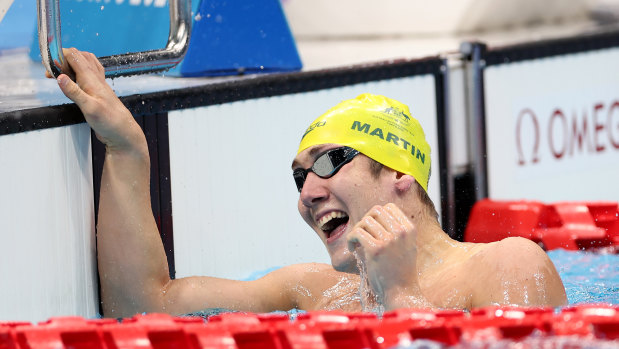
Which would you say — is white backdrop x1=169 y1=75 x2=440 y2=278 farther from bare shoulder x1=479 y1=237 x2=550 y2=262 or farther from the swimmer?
bare shoulder x1=479 y1=237 x2=550 y2=262

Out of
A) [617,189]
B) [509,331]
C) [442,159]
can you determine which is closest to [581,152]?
[617,189]

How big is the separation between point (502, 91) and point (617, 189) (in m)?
0.82

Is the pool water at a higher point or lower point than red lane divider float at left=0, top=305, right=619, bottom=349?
lower

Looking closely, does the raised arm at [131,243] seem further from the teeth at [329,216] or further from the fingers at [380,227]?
the fingers at [380,227]

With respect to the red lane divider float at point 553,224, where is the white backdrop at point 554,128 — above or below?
above

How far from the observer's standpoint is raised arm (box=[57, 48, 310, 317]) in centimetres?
268

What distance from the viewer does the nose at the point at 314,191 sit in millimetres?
2582

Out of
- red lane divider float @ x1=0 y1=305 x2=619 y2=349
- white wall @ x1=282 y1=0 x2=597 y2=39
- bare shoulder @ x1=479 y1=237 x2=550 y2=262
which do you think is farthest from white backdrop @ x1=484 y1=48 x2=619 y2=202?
red lane divider float @ x1=0 y1=305 x2=619 y2=349

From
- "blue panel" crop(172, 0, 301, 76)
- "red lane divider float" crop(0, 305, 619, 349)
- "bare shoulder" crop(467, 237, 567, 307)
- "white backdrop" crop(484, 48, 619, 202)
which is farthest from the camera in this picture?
"white backdrop" crop(484, 48, 619, 202)

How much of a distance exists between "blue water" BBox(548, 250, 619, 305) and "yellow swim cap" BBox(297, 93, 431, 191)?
2.57ft

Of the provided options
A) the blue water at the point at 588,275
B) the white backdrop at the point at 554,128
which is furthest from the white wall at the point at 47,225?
the white backdrop at the point at 554,128

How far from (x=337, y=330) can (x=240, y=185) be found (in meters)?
1.82

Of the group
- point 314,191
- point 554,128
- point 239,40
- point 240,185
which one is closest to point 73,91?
point 314,191

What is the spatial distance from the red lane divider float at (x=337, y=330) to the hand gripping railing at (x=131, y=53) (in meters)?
0.85
